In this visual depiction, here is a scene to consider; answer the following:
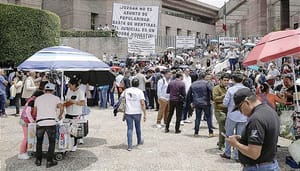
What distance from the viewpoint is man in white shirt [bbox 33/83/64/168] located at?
264 inches

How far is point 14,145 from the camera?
8562mm

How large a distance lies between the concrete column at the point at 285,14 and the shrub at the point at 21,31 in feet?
69.6

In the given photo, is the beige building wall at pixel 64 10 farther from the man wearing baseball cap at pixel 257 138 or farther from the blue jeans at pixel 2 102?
the man wearing baseball cap at pixel 257 138

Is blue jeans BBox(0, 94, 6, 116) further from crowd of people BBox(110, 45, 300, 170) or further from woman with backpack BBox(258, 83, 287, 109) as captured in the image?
woman with backpack BBox(258, 83, 287, 109)

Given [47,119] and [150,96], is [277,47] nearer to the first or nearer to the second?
[47,119]

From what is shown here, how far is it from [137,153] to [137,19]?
15596 millimetres

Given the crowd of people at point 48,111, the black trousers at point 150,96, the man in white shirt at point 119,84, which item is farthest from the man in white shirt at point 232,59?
the crowd of people at point 48,111

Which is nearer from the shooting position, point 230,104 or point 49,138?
point 49,138

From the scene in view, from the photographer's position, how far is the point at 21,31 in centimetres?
1656

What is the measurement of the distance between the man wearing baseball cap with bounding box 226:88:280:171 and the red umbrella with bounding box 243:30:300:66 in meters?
2.44

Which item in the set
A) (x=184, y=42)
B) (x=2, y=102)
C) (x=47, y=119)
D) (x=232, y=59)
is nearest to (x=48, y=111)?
(x=47, y=119)

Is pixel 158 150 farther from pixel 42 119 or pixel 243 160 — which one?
pixel 243 160

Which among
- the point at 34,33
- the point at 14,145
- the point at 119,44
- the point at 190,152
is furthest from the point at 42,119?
the point at 119,44

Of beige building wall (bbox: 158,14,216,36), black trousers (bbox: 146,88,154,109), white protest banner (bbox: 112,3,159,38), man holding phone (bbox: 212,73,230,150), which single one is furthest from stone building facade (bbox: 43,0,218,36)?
man holding phone (bbox: 212,73,230,150)
